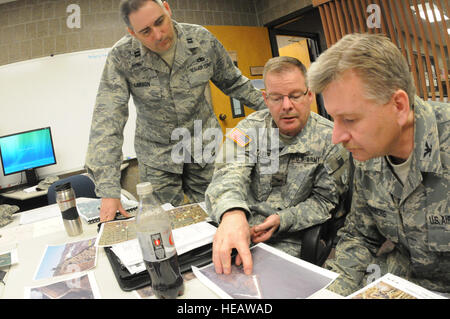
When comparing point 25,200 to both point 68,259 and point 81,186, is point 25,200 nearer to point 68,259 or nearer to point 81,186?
point 81,186

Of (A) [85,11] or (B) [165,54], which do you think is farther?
(A) [85,11]

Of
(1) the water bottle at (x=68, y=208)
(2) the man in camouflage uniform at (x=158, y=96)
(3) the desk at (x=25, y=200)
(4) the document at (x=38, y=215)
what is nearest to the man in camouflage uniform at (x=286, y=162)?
(2) the man in camouflage uniform at (x=158, y=96)

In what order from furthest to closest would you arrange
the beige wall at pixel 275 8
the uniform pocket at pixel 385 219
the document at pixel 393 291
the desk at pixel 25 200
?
the beige wall at pixel 275 8 → the desk at pixel 25 200 → the uniform pocket at pixel 385 219 → the document at pixel 393 291

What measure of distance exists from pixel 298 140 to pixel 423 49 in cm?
223

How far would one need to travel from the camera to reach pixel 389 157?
0.93 m

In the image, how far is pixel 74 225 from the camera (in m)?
1.30

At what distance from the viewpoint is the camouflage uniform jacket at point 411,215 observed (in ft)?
2.69

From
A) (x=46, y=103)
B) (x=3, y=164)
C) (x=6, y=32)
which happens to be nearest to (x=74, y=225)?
(x=3, y=164)

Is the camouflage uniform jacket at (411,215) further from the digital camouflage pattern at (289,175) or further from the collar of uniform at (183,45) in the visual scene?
the collar of uniform at (183,45)

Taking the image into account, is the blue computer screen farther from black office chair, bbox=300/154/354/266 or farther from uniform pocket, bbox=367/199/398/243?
uniform pocket, bbox=367/199/398/243

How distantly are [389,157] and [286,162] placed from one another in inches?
18.7

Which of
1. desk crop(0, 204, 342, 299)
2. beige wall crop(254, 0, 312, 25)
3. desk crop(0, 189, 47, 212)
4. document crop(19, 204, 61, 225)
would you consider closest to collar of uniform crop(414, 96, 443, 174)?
desk crop(0, 204, 342, 299)

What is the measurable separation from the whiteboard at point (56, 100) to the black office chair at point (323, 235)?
3198 millimetres

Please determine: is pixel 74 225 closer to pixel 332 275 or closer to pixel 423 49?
pixel 332 275
